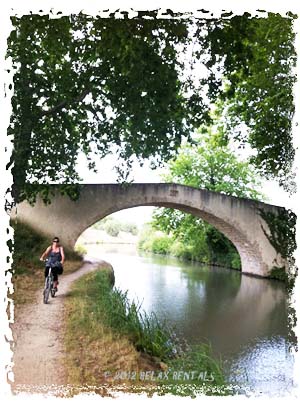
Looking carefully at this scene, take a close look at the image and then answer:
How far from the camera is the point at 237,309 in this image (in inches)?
A: 165

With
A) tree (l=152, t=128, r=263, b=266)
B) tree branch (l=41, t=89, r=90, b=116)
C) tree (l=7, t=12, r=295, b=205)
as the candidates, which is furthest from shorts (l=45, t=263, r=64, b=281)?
tree (l=152, t=128, r=263, b=266)

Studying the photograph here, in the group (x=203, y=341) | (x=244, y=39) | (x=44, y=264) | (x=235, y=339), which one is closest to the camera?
(x=244, y=39)

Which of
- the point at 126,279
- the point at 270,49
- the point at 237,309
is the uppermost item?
the point at 270,49

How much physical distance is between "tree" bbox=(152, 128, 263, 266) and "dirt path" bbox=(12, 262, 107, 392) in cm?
164

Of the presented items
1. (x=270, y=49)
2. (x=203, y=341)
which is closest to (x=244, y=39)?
(x=270, y=49)

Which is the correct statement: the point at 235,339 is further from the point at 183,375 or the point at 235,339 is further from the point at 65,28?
the point at 65,28

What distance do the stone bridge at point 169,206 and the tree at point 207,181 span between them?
26 cm

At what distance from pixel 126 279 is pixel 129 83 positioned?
7.22 feet

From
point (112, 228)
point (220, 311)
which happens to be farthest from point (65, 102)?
point (220, 311)

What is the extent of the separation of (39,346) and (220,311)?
2480 mm

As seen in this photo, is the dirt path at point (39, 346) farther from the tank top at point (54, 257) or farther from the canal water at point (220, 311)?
the canal water at point (220, 311)

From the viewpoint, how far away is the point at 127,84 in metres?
2.64

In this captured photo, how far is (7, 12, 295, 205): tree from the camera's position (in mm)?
2195

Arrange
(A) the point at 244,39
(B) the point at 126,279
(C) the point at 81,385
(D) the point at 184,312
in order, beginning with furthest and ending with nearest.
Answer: (B) the point at 126,279 < (D) the point at 184,312 < (A) the point at 244,39 < (C) the point at 81,385
